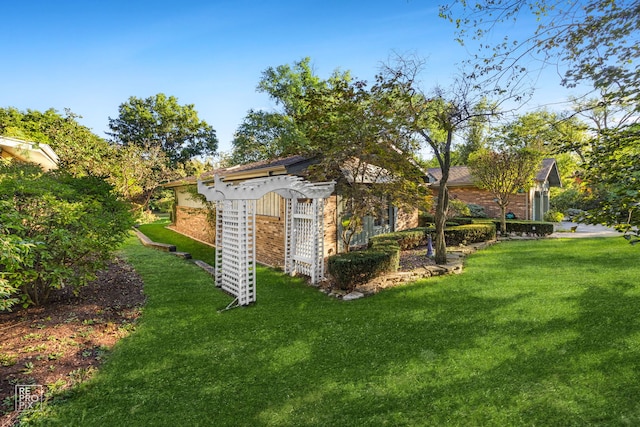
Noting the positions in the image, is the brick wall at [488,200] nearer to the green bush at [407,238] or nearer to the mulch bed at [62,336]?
the green bush at [407,238]

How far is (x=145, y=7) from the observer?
8.20 metres

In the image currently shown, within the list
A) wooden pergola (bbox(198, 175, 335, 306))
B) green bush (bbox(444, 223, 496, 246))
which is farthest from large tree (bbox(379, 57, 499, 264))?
green bush (bbox(444, 223, 496, 246))

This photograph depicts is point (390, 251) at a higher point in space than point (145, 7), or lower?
lower

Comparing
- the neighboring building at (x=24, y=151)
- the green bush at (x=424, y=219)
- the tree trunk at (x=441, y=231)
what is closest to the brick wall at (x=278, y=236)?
the tree trunk at (x=441, y=231)

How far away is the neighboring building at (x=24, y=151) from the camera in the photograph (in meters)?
8.41

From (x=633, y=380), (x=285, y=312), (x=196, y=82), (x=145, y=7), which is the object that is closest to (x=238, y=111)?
(x=196, y=82)

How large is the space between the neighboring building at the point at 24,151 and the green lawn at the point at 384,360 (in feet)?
20.1

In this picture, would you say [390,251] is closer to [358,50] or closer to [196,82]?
[358,50]

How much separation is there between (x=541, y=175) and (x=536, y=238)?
752 cm

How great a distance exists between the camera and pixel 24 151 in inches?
354

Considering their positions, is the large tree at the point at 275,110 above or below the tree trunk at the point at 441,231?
above

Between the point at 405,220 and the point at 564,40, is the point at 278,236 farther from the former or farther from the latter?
the point at 564,40

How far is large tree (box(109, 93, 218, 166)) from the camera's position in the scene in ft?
134

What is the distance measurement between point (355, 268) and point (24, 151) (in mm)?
9759
